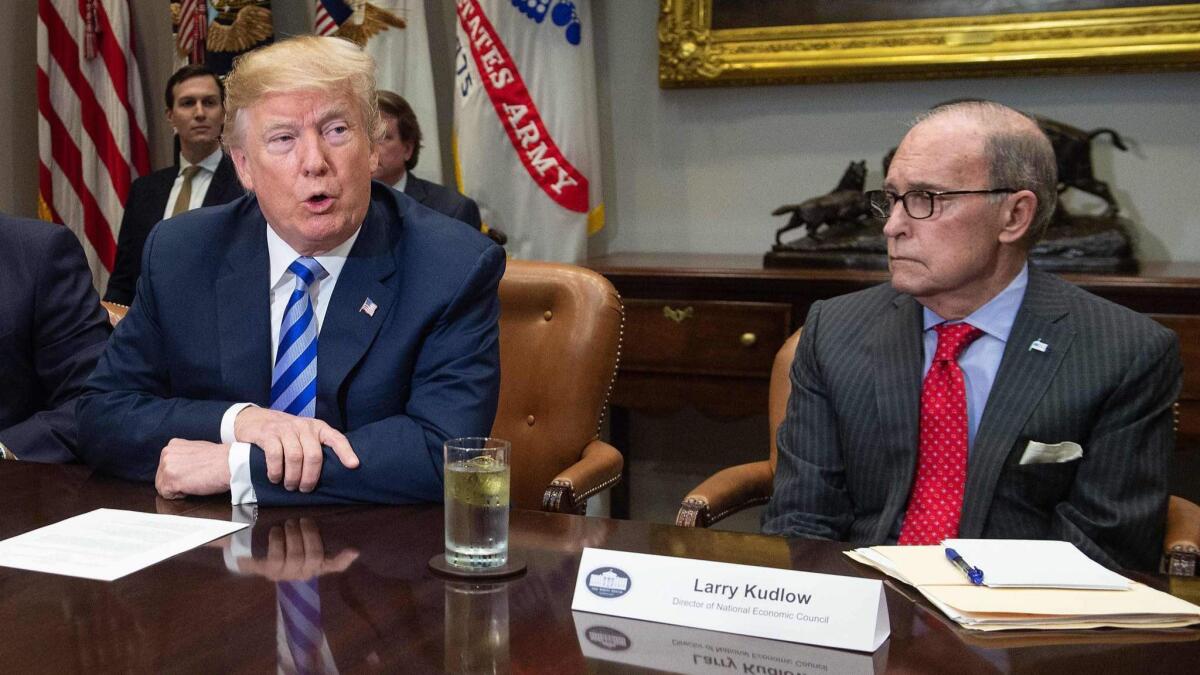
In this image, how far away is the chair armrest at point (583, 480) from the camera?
221 centimetres

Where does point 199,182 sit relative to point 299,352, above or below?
above

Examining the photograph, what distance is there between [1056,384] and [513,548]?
3.26 feet

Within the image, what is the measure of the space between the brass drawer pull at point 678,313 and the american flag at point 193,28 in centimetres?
224

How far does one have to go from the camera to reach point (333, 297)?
1.91 m

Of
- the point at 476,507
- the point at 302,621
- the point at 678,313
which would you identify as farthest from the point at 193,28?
the point at 302,621

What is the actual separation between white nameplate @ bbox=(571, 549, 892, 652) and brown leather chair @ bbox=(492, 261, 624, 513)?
3.71ft

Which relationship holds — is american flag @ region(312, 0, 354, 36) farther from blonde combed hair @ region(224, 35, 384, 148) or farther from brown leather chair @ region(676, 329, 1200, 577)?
brown leather chair @ region(676, 329, 1200, 577)

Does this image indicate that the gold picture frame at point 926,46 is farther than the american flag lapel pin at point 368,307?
Yes

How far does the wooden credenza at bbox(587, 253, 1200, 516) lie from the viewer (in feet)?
11.8

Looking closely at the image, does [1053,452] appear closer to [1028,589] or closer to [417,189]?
[1028,589]

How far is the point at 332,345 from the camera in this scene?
1.88m

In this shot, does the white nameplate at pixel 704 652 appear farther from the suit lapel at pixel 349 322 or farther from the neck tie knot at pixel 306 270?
the neck tie knot at pixel 306 270

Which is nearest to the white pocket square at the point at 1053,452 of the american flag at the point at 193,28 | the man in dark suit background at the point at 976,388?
the man in dark suit background at the point at 976,388

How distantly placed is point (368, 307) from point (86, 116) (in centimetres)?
344
